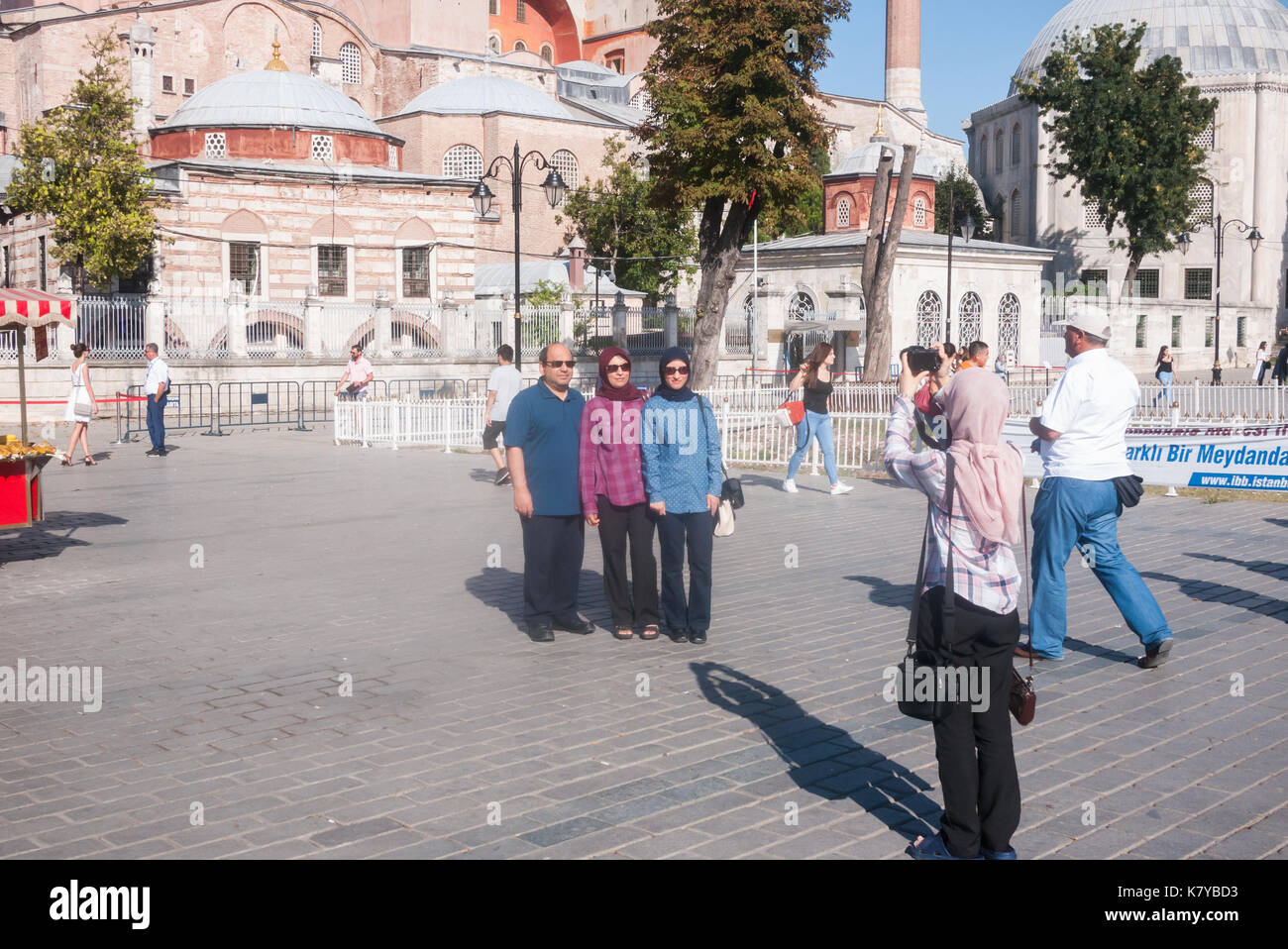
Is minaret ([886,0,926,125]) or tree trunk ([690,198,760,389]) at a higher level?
Result: minaret ([886,0,926,125])

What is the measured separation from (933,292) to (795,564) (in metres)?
35.7

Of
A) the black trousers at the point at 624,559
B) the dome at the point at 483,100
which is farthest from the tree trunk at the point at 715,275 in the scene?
the dome at the point at 483,100

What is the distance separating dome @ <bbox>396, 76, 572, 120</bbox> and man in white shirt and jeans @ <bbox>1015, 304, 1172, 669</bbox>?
2106 inches

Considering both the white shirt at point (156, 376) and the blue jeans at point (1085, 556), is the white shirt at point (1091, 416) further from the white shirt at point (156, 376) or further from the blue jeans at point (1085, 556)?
the white shirt at point (156, 376)

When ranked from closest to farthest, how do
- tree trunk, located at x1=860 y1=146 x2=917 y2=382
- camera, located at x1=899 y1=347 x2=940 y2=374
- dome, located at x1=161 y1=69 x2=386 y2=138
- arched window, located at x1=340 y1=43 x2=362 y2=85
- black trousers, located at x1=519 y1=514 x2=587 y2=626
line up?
camera, located at x1=899 y1=347 x2=940 y2=374, black trousers, located at x1=519 y1=514 x2=587 y2=626, tree trunk, located at x1=860 y1=146 x2=917 y2=382, dome, located at x1=161 y1=69 x2=386 y2=138, arched window, located at x1=340 y1=43 x2=362 y2=85

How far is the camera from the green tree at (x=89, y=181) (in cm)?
3534

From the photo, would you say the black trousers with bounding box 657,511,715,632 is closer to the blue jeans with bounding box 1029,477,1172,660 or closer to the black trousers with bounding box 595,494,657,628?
the black trousers with bounding box 595,494,657,628

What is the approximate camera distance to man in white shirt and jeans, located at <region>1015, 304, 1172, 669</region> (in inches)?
270

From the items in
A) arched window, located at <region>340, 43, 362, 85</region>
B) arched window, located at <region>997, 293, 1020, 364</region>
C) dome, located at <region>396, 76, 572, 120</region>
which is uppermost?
arched window, located at <region>340, 43, 362, 85</region>

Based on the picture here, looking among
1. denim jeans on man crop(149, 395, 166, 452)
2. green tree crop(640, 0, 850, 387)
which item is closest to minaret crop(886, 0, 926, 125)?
green tree crop(640, 0, 850, 387)

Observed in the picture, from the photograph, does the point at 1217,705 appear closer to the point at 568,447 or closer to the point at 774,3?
the point at 568,447

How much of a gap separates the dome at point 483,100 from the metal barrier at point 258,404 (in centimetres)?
2748

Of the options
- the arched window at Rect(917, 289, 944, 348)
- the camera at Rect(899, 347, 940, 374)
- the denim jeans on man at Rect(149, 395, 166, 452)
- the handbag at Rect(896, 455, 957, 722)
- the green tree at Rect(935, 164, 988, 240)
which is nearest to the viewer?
the handbag at Rect(896, 455, 957, 722)

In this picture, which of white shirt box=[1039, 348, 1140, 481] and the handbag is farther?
white shirt box=[1039, 348, 1140, 481]
